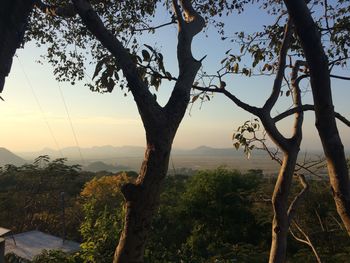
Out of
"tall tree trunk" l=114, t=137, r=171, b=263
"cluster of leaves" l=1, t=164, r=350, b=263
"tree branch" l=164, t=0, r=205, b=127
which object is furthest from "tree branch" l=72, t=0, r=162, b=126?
"cluster of leaves" l=1, t=164, r=350, b=263

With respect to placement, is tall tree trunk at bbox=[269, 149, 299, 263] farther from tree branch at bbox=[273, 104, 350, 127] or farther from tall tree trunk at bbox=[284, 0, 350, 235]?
tall tree trunk at bbox=[284, 0, 350, 235]

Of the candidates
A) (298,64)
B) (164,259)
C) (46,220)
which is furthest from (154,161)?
(46,220)

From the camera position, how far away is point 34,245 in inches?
374

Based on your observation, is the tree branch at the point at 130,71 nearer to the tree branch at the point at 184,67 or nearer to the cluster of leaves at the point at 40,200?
the tree branch at the point at 184,67

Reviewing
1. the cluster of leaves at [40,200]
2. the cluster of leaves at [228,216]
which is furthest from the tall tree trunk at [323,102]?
A: the cluster of leaves at [40,200]

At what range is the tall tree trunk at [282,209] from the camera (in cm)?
371

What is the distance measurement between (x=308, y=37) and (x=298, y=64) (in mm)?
1558

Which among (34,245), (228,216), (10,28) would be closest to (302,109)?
(10,28)

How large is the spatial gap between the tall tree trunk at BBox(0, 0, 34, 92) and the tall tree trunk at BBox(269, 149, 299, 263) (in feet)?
8.46

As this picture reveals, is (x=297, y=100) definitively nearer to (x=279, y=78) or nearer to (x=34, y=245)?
(x=279, y=78)

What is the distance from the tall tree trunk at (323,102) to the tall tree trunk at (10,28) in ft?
6.30

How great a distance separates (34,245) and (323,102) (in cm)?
818

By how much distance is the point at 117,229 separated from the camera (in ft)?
19.1

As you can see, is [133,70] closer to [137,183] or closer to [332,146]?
[137,183]
